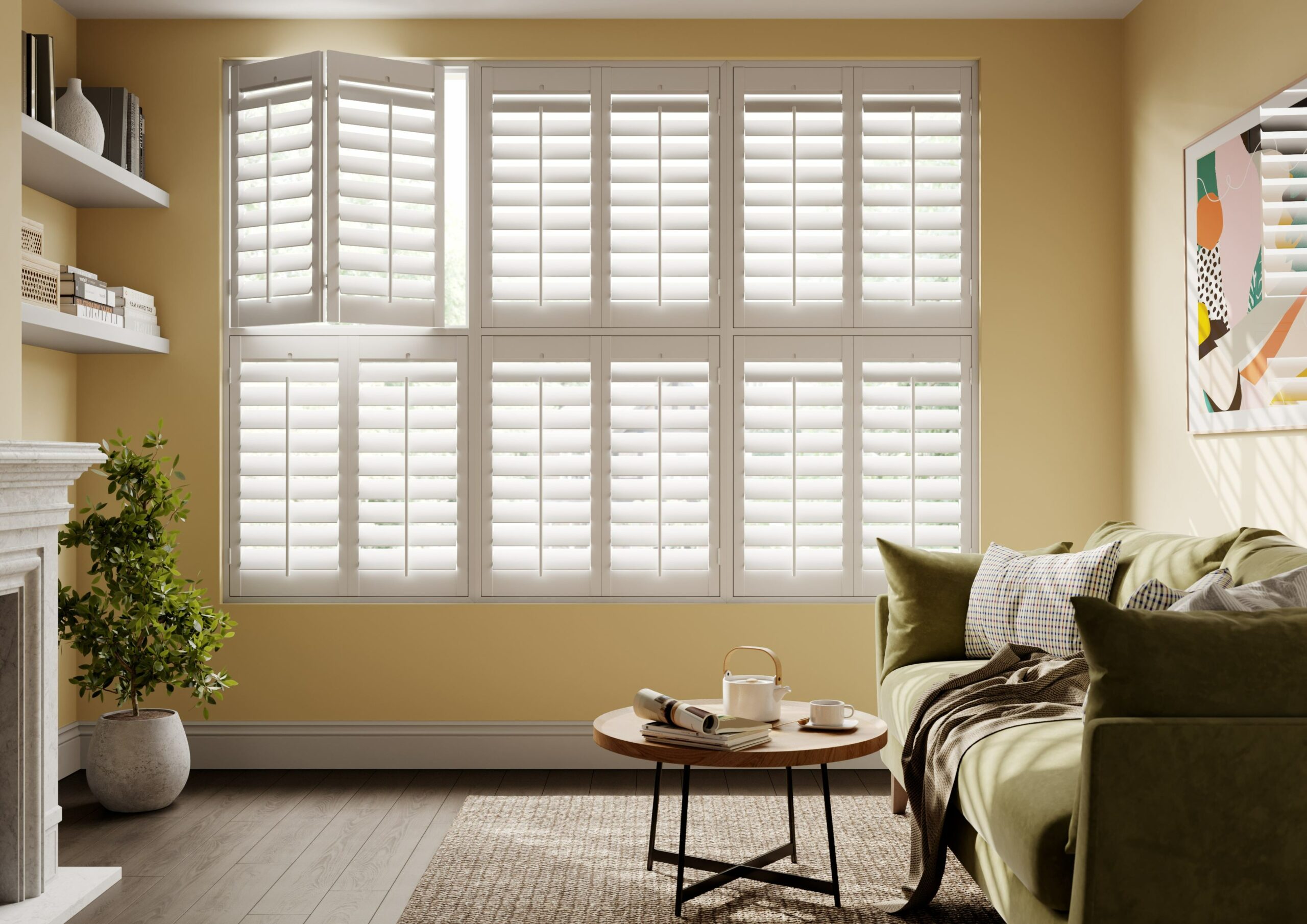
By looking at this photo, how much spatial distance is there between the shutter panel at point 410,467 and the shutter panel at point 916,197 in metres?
1.66

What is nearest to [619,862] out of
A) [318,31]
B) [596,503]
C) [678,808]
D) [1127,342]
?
[678,808]

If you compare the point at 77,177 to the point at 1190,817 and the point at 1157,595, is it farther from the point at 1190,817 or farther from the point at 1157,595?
the point at 1190,817

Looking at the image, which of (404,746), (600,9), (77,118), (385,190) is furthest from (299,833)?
(600,9)

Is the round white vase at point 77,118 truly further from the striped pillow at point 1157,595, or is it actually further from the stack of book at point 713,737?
the striped pillow at point 1157,595

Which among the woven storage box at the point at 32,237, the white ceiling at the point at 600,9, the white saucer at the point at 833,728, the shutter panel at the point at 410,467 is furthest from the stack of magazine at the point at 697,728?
the white ceiling at the point at 600,9

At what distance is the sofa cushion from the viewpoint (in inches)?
84.3

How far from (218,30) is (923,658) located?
3469 millimetres

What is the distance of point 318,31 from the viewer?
12.4 ft

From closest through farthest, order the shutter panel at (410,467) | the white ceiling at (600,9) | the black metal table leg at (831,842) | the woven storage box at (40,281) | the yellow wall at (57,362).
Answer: the black metal table leg at (831,842)
the woven storage box at (40,281)
the yellow wall at (57,362)
the white ceiling at (600,9)
the shutter panel at (410,467)

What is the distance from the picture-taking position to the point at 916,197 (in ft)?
12.5

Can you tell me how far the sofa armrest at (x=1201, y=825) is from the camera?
154 centimetres

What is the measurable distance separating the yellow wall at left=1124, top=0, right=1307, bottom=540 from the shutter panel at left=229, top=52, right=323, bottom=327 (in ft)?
10.0

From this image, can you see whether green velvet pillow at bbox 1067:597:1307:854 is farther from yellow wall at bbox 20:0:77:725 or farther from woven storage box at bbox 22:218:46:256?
yellow wall at bbox 20:0:77:725

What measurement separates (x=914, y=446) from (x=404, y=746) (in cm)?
229
